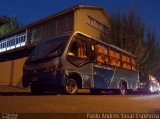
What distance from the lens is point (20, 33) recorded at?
103ft

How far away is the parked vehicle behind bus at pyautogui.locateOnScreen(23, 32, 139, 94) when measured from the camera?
1067 centimetres

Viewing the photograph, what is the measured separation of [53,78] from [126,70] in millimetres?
7292

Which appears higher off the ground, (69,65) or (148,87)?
(69,65)

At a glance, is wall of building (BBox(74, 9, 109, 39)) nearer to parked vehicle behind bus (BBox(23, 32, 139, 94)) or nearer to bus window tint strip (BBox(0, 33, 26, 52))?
bus window tint strip (BBox(0, 33, 26, 52))

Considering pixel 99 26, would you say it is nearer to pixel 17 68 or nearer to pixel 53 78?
pixel 17 68

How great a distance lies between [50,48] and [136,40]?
606 inches

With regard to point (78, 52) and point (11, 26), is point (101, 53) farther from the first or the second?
point (11, 26)

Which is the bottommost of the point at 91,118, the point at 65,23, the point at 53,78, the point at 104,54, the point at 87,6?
the point at 91,118

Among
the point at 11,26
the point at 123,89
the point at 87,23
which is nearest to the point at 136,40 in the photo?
the point at 87,23

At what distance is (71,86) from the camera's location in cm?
1115

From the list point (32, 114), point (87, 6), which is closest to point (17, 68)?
point (87, 6)

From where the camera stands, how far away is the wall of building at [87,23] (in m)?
24.7

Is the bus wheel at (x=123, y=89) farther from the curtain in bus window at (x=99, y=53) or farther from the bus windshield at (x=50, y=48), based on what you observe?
the bus windshield at (x=50, y=48)

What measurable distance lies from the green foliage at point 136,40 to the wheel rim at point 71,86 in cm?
1462
